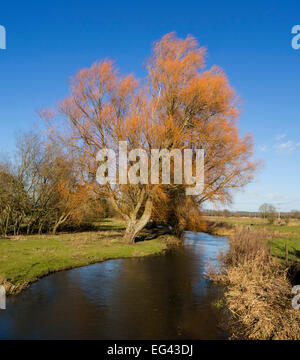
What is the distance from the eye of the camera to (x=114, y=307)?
27.3ft

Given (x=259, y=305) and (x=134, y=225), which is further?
(x=134, y=225)

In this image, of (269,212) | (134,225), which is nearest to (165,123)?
(134,225)

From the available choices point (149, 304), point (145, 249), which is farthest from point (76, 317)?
point (145, 249)

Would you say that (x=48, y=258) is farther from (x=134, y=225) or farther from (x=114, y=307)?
(x=134, y=225)

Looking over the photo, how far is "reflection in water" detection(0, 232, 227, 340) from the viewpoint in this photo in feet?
21.8

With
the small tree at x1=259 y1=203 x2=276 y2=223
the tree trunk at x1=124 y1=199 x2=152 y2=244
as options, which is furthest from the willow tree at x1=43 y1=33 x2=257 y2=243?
the small tree at x1=259 y1=203 x2=276 y2=223

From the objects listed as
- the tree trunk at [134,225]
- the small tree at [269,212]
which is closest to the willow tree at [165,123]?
the tree trunk at [134,225]

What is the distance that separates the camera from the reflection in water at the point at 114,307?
666 centimetres

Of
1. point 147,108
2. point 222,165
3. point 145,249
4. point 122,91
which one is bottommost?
point 145,249

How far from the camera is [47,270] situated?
39.1ft

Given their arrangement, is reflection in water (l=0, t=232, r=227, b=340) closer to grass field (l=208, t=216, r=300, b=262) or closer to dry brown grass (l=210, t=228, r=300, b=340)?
dry brown grass (l=210, t=228, r=300, b=340)
